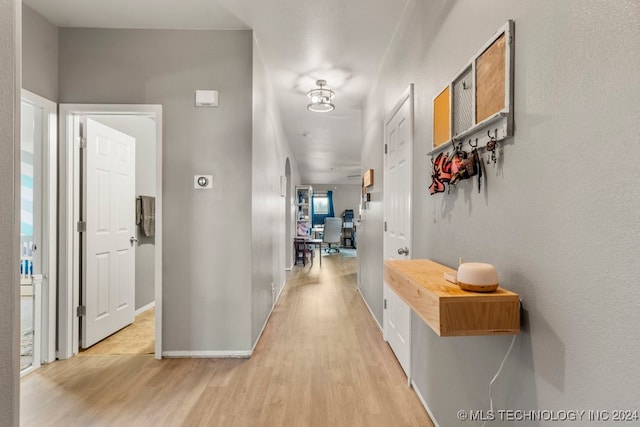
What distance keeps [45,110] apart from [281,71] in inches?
81.2

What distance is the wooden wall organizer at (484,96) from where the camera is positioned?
40.3 inches

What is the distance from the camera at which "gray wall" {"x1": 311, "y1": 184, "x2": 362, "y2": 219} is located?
1272cm

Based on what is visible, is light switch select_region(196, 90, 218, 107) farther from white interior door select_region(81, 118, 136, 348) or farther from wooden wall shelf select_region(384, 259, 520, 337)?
wooden wall shelf select_region(384, 259, 520, 337)

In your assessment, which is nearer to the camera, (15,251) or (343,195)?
(15,251)

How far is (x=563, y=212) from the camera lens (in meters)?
0.82

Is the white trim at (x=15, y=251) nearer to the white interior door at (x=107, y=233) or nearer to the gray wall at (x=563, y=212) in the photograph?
the gray wall at (x=563, y=212)

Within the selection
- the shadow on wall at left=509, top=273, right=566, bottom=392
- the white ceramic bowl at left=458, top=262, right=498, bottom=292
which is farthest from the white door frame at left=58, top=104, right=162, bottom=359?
the shadow on wall at left=509, top=273, right=566, bottom=392

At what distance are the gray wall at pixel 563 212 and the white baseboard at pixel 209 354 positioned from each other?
1665 mm

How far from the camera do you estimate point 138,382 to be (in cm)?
215

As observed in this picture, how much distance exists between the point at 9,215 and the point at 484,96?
1.59m

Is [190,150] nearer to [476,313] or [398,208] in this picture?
[398,208]

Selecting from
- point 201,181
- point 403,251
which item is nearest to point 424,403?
point 403,251

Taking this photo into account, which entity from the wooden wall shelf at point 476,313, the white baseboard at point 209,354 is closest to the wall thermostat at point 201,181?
the white baseboard at point 209,354

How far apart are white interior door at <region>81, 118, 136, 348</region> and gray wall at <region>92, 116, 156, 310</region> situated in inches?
11.1
